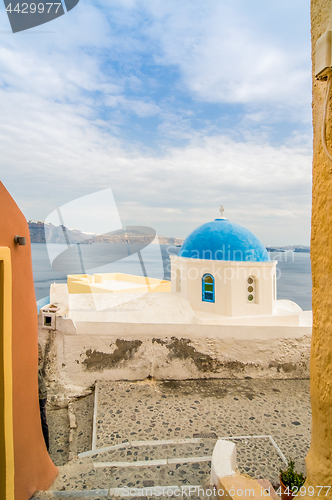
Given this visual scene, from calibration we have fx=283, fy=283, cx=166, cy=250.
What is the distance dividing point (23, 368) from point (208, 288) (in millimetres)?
6376

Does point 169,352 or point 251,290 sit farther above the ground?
point 251,290

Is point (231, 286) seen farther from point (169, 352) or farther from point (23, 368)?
point (23, 368)

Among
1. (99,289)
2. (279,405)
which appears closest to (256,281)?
(279,405)

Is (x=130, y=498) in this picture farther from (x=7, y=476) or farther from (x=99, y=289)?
(x=99, y=289)

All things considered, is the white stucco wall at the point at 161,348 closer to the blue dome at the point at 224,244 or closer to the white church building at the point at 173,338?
the white church building at the point at 173,338

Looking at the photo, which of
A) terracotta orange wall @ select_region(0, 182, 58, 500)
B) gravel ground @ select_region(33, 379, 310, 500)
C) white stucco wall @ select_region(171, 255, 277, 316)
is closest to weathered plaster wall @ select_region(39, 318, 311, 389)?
gravel ground @ select_region(33, 379, 310, 500)

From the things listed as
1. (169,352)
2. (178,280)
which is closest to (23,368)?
(169,352)

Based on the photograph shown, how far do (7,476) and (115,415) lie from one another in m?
3.37

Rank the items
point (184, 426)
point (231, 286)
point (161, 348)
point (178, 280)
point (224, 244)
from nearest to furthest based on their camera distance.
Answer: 1. point (184, 426)
2. point (161, 348)
3. point (231, 286)
4. point (224, 244)
5. point (178, 280)

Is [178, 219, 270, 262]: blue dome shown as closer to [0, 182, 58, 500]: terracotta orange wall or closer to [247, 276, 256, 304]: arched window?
[247, 276, 256, 304]: arched window

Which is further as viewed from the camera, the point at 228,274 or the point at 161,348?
the point at 228,274

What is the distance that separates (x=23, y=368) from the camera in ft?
11.1

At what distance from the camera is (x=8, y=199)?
11.1 feet

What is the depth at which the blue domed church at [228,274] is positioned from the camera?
8.64 metres
